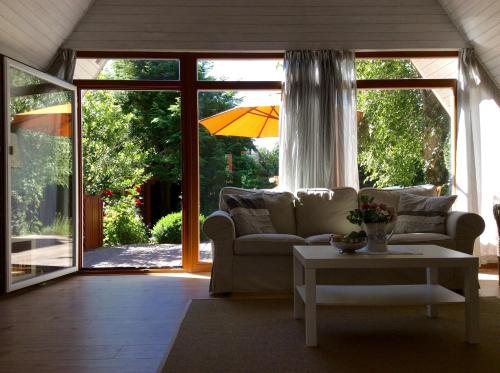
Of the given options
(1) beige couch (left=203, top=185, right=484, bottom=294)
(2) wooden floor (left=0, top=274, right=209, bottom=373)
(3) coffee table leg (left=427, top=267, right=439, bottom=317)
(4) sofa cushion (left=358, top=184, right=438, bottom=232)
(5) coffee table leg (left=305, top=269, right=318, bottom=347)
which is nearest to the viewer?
(2) wooden floor (left=0, top=274, right=209, bottom=373)

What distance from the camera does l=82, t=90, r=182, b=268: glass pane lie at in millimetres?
6602

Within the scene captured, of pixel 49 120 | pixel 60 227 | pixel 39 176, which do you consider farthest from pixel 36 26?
pixel 60 227

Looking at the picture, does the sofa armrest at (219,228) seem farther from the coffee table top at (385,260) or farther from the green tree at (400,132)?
the green tree at (400,132)

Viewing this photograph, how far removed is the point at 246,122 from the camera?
5633 mm

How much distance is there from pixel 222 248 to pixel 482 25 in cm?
352

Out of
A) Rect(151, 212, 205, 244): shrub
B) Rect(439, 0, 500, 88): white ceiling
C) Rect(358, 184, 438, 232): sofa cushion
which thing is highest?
Rect(439, 0, 500, 88): white ceiling

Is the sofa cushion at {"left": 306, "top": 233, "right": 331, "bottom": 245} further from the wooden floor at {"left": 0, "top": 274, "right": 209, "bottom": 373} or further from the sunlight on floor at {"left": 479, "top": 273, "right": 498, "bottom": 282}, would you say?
the sunlight on floor at {"left": 479, "top": 273, "right": 498, "bottom": 282}

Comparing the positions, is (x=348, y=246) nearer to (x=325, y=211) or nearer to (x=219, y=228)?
(x=219, y=228)

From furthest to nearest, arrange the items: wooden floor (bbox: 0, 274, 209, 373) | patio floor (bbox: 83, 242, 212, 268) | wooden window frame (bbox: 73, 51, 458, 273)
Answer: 1. patio floor (bbox: 83, 242, 212, 268)
2. wooden window frame (bbox: 73, 51, 458, 273)
3. wooden floor (bbox: 0, 274, 209, 373)

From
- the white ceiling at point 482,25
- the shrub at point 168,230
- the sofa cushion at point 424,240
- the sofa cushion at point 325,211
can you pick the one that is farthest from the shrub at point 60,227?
the white ceiling at point 482,25

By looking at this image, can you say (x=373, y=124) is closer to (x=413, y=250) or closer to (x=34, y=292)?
(x=413, y=250)

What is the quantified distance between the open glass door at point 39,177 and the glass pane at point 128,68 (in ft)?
1.15

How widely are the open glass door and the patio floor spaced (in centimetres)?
70

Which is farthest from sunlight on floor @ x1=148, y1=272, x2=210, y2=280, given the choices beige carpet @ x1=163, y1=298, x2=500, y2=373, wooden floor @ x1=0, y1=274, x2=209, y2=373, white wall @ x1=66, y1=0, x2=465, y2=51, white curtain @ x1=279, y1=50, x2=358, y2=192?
white wall @ x1=66, y1=0, x2=465, y2=51
